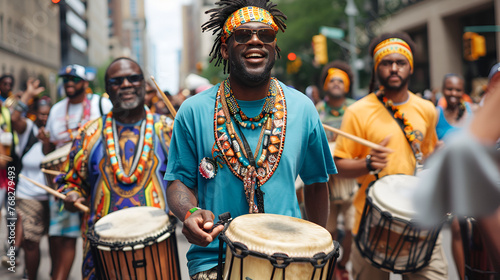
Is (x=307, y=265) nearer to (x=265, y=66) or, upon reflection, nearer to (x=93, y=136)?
(x=265, y=66)

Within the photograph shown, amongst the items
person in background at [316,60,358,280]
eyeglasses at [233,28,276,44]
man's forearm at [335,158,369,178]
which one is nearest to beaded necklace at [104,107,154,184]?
man's forearm at [335,158,369,178]

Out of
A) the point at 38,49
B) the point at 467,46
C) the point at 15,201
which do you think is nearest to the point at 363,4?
the point at 467,46

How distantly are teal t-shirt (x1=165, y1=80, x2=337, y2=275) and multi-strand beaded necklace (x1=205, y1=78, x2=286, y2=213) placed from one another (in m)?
0.03

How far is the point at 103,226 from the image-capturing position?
11.1ft

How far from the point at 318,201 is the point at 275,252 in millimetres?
888

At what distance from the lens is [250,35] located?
105 inches

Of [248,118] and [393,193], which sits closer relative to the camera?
[248,118]

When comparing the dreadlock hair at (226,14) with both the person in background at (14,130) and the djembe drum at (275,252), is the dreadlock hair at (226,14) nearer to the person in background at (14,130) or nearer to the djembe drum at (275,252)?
the djembe drum at (275,252)

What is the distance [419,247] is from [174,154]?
6.13 feet

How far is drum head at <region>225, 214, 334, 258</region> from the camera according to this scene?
6.87 feet

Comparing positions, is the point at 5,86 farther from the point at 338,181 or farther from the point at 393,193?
the point at 393,193

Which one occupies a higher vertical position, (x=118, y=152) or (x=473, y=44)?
(x=473, y=44)

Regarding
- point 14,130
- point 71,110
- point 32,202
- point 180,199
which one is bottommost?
point 32,202

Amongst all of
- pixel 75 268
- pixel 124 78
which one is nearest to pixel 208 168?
pixel 124 78
